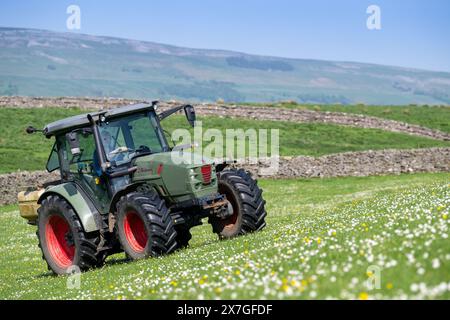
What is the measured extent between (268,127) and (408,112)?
76.4 ft

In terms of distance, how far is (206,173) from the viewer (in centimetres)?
1756

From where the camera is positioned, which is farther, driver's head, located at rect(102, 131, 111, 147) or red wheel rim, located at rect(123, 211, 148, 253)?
driver's head, located at rect(102, 131, 111, 147)

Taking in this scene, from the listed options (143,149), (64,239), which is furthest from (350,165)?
(64,239)

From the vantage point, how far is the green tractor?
1692cm

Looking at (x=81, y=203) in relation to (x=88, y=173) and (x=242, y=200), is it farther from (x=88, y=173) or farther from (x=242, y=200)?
(x=242, y=200)

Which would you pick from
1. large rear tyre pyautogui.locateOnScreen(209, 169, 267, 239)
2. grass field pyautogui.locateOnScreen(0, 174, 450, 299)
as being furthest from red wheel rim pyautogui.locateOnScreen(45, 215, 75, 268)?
large rear tyre pyautogui.locateOnScreen(209, 169, 267, 239)

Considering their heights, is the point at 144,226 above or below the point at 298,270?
below

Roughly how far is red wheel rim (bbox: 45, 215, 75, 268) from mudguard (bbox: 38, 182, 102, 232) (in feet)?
3.04

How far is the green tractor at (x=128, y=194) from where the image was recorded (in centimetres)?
1692

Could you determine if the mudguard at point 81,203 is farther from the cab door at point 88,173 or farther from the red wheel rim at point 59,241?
the red wheel rim at point 59,241

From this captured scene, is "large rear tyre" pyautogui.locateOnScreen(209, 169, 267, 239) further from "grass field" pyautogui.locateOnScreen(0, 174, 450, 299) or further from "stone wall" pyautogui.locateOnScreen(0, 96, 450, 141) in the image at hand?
"stone wall" pyautogui.locateOnScreen(0, 96, 450, 141)
